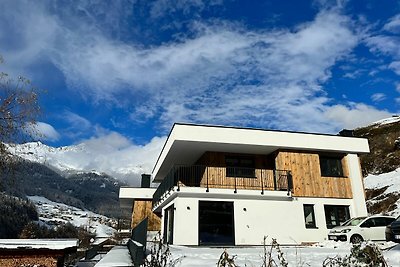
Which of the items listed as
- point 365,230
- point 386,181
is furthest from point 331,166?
point 386,181

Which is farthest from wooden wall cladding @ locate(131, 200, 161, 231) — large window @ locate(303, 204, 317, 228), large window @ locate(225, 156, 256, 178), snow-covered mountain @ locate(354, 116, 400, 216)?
snow-covered mountain @ locate(354, 116, 400, 216)

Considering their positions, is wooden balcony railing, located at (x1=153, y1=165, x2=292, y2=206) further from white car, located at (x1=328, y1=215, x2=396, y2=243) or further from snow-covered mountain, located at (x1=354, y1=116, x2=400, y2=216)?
snow-covered mountain, located at (x1=354, y1=116, x2=400, y2=216)

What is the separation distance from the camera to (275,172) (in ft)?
60.5

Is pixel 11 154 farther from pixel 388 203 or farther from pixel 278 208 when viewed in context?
pixel 388 203

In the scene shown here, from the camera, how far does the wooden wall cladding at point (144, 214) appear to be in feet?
97.2

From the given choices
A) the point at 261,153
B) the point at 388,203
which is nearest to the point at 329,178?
the point at 261,153

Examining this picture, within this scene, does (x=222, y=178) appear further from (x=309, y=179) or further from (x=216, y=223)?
(x=309, y=179)

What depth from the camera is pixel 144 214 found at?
1225 inches

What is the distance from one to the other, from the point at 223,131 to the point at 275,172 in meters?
3.73

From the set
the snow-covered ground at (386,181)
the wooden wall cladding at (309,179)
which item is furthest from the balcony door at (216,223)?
A: the snow-covered ground at (386,181)

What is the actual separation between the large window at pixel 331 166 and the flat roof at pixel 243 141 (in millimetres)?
Result: 561

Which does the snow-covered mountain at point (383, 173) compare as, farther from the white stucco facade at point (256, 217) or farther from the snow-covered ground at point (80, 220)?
the snow-covered ground at point (80, 220)

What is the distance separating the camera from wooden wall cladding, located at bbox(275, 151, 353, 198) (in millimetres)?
18328

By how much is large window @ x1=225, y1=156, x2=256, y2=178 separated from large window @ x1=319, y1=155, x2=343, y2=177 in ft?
Result: 13.4
